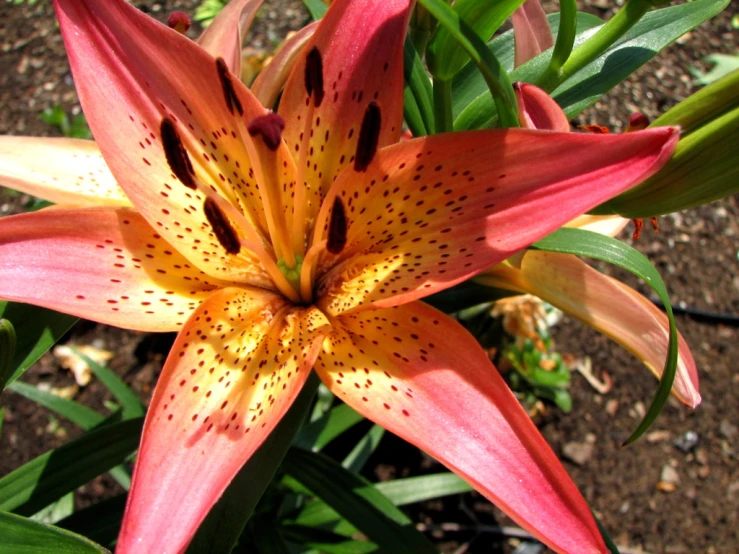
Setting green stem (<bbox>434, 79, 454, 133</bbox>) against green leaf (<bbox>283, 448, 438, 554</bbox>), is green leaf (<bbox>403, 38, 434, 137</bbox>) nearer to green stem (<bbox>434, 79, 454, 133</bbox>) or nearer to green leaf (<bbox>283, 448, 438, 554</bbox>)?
green stem (<bbox>434, 79, 454, 133</bbox>)

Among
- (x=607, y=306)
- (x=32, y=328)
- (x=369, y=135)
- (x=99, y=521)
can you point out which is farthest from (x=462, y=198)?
(x=99, y=521)

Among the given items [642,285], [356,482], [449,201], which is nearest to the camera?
[449,201]

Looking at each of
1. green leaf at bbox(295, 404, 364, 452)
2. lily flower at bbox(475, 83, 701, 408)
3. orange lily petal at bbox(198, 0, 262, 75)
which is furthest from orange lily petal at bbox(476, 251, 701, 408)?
green leaf at bbox(295, 404, 364, 452)

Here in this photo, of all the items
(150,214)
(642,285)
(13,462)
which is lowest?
(642,285)

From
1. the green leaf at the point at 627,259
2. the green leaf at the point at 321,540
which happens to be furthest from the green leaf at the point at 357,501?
the green leaf at the point at 627,259

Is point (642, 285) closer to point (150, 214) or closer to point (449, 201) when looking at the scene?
point (449, 201)

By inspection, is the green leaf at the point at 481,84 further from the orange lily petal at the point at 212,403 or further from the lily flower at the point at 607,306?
the orange lily petal at the point at 212,403

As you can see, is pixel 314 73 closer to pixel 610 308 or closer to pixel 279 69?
pixel 279 69

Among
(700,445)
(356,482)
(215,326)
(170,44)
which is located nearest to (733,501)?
(700,445)
